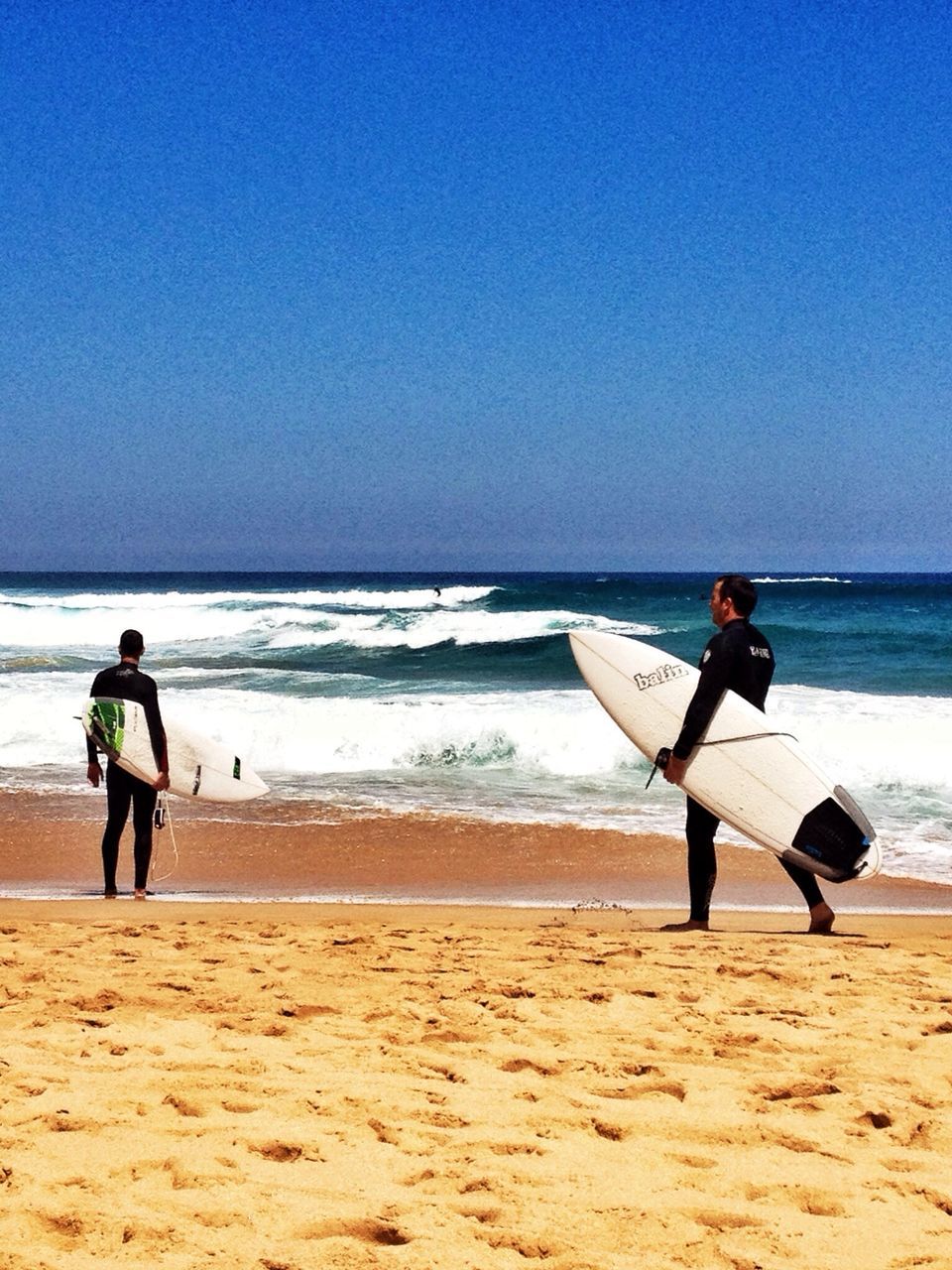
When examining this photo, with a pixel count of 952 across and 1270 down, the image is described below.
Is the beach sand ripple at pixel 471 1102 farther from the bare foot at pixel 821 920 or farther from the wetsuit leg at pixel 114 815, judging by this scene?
the wetsuit leg at pixel 114 815

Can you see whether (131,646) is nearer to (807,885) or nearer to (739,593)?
(739,593)

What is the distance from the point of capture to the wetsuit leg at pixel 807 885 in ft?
17.4

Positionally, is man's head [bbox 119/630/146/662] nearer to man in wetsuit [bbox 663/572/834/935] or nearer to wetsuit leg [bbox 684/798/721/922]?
man in wetsuit [bbox 663/572/834/935]

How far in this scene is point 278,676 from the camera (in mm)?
19828

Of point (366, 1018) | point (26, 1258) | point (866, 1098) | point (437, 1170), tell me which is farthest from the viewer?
point (366, 1018)

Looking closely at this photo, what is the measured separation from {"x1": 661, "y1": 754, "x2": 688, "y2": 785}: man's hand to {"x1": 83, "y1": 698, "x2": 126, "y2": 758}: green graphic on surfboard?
9.23 ft

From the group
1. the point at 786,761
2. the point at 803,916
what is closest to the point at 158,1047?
the point at 786,761

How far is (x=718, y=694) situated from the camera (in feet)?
17.3

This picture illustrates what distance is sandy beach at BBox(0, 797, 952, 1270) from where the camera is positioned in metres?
2.31

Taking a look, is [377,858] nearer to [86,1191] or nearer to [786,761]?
[786,761]

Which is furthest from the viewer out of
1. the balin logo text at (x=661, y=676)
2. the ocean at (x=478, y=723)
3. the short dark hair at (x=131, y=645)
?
the ocean at (x=478, y=723)

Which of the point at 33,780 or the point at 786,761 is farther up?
the point at 786,761

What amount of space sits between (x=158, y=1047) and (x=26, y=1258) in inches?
48.7

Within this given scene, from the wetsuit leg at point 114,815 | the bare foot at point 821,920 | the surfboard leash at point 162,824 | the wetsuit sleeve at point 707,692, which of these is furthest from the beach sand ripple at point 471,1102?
the surfboard leash at point 162,824
